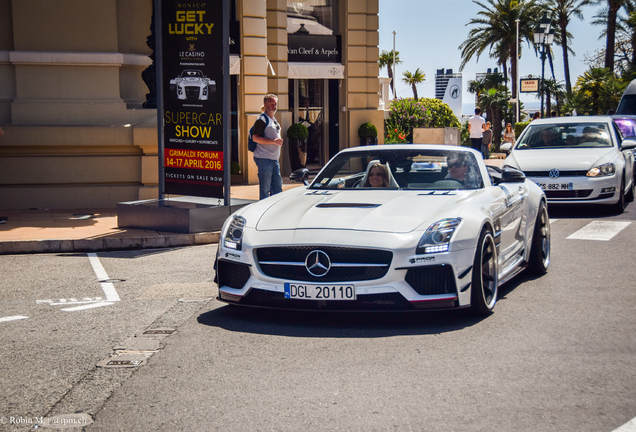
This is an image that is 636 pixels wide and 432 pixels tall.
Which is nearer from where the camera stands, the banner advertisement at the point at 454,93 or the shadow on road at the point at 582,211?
the shadow on road at the point at 582,211

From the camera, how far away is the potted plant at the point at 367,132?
22953 millimetres

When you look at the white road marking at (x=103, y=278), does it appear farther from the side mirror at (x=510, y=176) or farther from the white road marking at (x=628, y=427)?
the white road marking at (x=628, y=427)

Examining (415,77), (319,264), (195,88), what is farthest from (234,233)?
(415,77)

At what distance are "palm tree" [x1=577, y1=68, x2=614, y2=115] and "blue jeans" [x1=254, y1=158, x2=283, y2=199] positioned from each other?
4026 cm

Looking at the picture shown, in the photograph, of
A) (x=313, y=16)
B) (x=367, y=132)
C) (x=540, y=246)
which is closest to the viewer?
(x=540, y=246)

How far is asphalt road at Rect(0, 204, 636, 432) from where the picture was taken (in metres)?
3.74

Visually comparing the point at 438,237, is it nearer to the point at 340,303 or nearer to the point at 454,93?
the point at 340,303

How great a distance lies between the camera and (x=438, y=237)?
540cm

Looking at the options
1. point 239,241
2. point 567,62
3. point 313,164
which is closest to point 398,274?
point 239,241

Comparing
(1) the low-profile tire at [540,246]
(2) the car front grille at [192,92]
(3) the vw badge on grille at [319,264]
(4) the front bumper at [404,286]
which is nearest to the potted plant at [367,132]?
(2) the car front grille at [192,92]

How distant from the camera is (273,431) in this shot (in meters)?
3.55

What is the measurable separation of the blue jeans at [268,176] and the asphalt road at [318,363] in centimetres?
444

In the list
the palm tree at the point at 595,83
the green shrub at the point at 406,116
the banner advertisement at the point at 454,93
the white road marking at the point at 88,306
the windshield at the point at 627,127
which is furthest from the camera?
the banner advertisement at the point at 454,93

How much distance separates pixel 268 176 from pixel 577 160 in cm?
493
